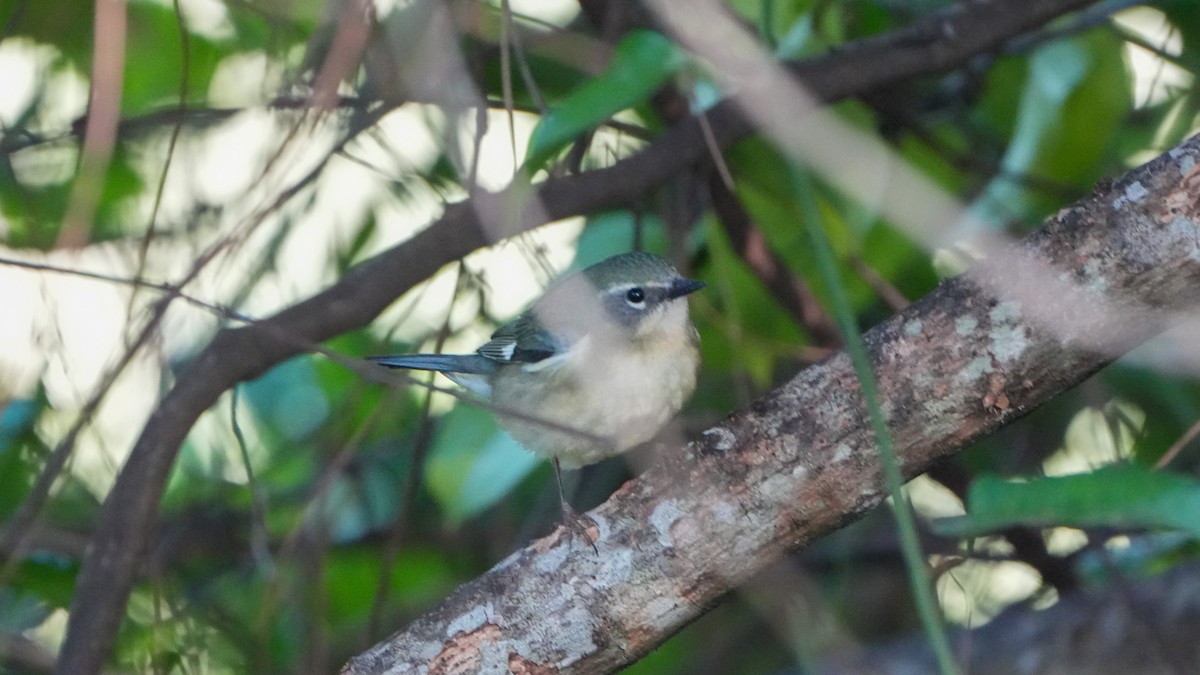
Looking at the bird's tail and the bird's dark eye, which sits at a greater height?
the bird's tail

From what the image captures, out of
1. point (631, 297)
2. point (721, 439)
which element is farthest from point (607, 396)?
point (721, 439)

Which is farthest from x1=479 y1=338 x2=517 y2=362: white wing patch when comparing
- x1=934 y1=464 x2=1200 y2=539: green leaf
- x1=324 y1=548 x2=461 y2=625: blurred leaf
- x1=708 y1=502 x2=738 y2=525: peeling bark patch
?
x1=934 y1=464 x2=1200 y2=539: green leaf

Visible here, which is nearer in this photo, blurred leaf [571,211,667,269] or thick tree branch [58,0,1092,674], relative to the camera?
thick tree branch [58,0,1092,674]

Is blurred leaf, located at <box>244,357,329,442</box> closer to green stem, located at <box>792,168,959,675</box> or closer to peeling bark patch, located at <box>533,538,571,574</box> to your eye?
peeling bark patch, located at <box>533,538,571,574</box>

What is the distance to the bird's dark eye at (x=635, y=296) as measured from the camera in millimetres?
3336

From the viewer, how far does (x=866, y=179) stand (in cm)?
280

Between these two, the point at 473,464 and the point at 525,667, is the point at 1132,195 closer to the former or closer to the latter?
the point at 525,667

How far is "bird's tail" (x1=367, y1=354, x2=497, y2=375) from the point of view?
11.7 feet

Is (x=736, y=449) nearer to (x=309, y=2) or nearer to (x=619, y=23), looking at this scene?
(x=619, y=23)

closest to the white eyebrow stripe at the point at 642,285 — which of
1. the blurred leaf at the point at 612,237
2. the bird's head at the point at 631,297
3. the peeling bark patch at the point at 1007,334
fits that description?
the bird's head at the point at 631,297

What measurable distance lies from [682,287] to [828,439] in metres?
1.06

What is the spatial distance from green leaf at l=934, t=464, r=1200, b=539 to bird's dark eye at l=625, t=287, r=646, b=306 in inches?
65.0

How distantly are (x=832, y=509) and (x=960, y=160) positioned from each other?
1892mm

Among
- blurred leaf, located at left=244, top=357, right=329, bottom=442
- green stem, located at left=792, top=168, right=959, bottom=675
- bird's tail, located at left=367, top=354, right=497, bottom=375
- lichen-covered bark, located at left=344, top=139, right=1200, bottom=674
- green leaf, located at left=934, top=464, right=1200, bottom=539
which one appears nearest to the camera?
green stem, located at left=792, top=168, right=959, bottom=675
